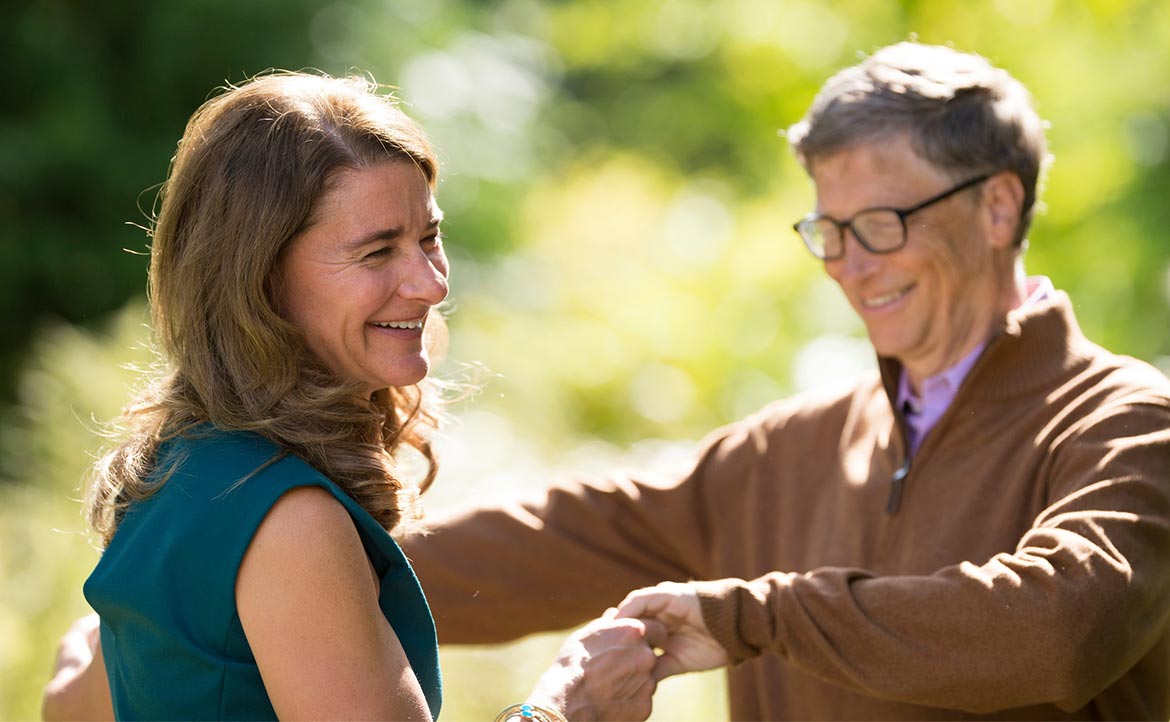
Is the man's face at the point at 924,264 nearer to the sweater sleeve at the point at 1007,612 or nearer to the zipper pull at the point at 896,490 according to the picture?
the zipper pull at the point at 896,490

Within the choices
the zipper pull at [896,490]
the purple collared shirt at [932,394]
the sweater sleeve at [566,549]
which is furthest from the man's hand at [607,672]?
the purple collared shirt at [932,394]

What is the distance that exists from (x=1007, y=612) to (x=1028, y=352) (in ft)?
2.14

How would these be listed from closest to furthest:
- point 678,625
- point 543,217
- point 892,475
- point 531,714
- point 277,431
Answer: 1. point 277,431
2. point 531,714
3. point 678,625
4. point 892,475
5. point 543,217

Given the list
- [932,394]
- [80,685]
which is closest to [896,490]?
[932,394]

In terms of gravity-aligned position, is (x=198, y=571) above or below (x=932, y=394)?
below

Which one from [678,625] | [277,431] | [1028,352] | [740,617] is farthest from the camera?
[1028,352]

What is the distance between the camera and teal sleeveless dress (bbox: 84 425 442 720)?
1.75 meters

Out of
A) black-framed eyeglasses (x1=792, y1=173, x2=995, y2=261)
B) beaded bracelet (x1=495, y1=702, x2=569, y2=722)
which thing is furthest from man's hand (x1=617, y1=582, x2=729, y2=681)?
black-framed eyeglasses (x1=792, y1=173, x2=995, y2=261)

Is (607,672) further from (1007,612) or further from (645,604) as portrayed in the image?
(1007,612)

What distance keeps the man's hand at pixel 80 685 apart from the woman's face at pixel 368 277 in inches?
31.5

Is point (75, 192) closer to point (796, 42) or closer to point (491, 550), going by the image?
point (796, 42)

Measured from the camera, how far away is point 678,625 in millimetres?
2414

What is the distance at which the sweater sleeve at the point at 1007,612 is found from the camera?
2176mm

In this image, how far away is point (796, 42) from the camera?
754 cm
